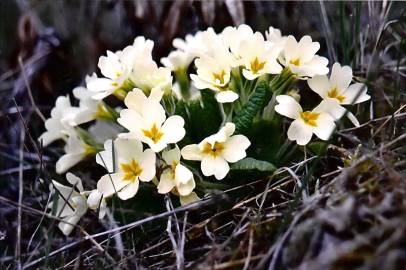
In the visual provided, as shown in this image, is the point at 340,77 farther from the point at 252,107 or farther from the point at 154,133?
the point at 154,133

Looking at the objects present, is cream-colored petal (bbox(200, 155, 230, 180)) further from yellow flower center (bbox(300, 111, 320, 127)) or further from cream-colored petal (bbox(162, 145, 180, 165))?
yellow flower center (bbox(300, 111, 320, 127))

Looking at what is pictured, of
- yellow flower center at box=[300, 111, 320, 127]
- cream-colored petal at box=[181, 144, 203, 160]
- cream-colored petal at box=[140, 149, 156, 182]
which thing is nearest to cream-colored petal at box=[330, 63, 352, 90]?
yellow flower center at box=[300, 111, 320, 127]

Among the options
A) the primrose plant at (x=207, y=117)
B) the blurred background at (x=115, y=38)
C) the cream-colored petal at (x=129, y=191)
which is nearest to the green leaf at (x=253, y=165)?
the primrose plant at (x=207, y=117)

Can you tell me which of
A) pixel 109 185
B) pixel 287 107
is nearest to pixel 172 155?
pixel 109 185

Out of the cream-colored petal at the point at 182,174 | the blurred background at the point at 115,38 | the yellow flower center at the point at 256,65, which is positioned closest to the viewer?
the cream-colored petal at the point at 182,174

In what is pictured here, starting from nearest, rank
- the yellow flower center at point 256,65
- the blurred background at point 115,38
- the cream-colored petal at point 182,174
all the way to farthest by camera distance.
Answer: the cream-colored petal at point 182,174, the yellow flower center at point 256,65, the blurred background at point 115,38

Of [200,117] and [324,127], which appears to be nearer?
[324,127]

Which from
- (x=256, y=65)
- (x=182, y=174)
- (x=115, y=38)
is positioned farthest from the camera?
(x=115, y=38)

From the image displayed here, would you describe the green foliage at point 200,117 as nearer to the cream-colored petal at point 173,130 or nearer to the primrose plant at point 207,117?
the primrose plant at point 207,117
